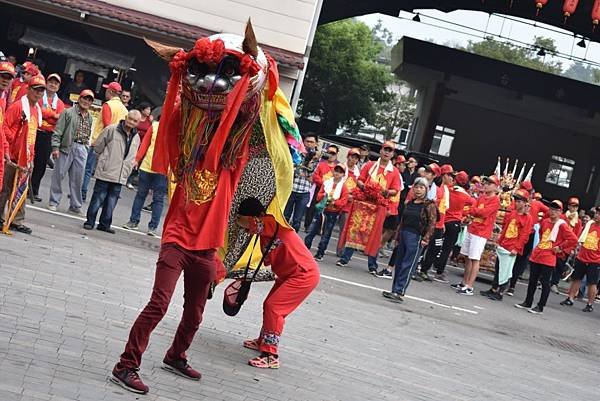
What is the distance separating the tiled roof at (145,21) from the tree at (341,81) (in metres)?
26.4

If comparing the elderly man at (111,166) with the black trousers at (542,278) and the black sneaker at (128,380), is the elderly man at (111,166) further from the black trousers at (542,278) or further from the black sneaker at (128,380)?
the black sneaker at (128,380)

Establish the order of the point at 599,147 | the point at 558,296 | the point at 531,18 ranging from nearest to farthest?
1. the point at 558,296
2. the point at 531,18
3. the point at 599,147

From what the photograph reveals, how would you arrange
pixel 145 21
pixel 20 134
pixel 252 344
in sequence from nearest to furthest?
1. pixel 252 344
2. pixel 20 134
3. pixel 145 21

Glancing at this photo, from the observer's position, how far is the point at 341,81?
54.3m

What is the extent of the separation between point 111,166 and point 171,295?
809cm

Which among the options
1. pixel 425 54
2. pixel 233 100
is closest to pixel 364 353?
pixel 233 100

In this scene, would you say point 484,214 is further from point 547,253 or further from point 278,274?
point 278,274

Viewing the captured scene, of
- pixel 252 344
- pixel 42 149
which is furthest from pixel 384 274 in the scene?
pixel 252 344

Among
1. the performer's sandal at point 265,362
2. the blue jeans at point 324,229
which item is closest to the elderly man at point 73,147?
the blue jeans at point 324,229

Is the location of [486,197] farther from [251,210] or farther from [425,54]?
[425,54]

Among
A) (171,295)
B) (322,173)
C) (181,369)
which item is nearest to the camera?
(171,295)

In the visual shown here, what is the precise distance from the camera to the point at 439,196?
19.4m

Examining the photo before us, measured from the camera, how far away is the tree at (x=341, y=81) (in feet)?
171

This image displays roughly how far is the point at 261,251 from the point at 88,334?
1485 millimetres
